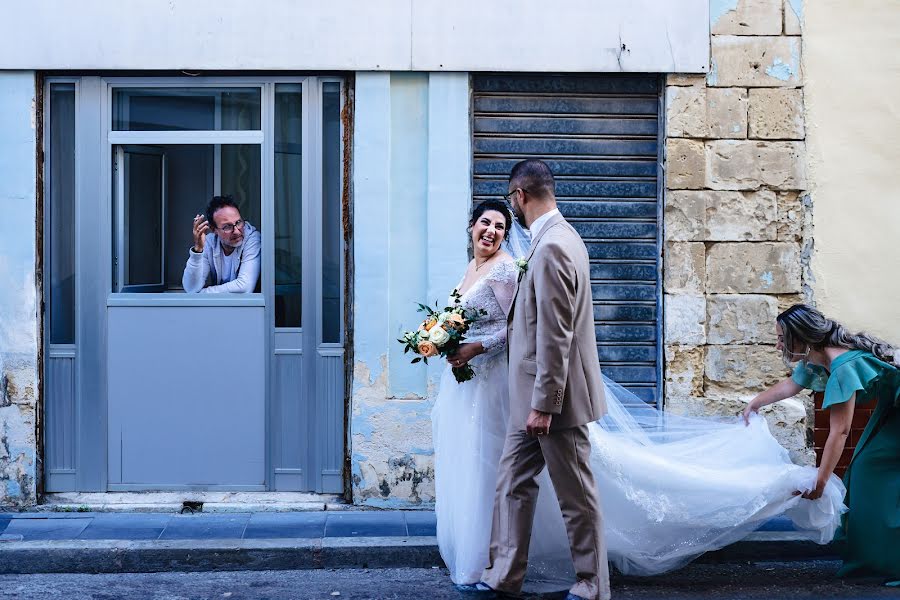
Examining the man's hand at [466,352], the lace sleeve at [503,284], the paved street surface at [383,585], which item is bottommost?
the paved street surface at [383,585]

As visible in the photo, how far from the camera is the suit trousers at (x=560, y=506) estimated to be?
5.39 m

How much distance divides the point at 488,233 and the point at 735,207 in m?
2.37

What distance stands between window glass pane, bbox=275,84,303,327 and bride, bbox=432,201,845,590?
1.97 meters

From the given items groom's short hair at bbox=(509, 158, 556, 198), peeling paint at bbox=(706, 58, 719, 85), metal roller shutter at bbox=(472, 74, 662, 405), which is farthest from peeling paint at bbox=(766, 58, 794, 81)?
groom's short hair at bbox=(509, 158, 556, 198)

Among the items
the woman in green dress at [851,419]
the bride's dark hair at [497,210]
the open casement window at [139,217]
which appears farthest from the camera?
the open casement window at [139,217]

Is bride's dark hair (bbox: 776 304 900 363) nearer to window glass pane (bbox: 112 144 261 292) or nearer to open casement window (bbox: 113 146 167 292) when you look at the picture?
window glass pane (bbox: 112 144 261 292)

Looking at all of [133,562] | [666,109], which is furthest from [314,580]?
[666,109]

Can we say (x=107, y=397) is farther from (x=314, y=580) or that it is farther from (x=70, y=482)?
(x=314, y=580)

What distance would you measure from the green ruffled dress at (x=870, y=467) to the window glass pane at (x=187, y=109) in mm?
4083

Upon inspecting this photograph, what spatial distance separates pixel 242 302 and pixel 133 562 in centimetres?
196

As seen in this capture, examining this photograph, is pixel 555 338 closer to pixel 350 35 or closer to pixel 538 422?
pixel 538 422

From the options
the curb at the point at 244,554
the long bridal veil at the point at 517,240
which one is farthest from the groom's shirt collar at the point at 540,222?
the curb at the point at 244,554

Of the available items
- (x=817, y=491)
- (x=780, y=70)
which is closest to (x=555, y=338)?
(x=817, y=491)

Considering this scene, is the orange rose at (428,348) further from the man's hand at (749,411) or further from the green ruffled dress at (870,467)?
the green ruffled dress at (870,467)
